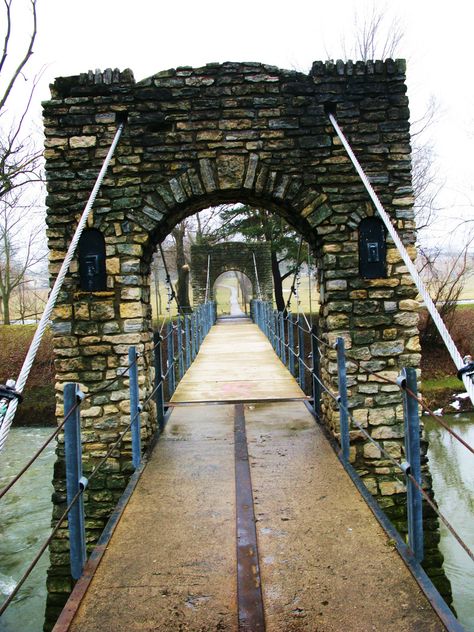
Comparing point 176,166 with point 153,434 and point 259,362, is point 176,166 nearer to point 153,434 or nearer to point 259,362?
point 153,434

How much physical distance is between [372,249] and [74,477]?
3702 millimetres

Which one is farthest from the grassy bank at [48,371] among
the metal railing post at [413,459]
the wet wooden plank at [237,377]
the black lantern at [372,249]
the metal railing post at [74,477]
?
the metal railing post at [74,477]

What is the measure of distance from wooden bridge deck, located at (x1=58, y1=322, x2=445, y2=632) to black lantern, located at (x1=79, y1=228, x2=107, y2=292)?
1.69 metres

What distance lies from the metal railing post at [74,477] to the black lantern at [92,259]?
9.04ft

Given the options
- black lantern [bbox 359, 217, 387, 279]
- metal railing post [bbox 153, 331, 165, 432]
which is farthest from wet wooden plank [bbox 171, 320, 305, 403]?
black lantern [bbox 359, 217, 387, 279]

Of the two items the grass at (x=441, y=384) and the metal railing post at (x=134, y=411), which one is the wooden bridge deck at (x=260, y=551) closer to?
the metal railing post at (x=134, y=411)

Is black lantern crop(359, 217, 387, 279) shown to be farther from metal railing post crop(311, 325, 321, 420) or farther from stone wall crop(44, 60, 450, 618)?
metal railing post crop(311, 325, 321, 420)

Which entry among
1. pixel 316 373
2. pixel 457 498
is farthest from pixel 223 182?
pixel 457 498

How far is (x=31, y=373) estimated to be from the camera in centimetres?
1549

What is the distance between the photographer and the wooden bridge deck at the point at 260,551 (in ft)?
7.31

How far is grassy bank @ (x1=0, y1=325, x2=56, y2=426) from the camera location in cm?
1378

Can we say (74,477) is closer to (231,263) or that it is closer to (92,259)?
(92,259)

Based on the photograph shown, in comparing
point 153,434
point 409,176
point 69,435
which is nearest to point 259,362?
point 153,434

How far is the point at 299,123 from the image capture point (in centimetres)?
520
